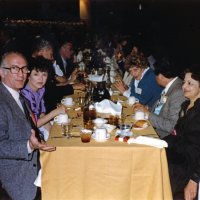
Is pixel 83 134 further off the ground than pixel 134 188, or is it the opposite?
pixel 83 134

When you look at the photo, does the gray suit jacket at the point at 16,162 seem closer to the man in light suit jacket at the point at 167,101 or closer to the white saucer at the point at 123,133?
the white saucer at the point at 123,133

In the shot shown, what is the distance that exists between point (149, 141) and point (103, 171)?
356 millimetres

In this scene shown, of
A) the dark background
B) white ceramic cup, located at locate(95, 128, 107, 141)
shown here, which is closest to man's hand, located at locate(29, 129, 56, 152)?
white ceramic cup, located at locate(95, 128, 107, 141)

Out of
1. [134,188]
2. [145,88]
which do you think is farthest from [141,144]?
[145,88]

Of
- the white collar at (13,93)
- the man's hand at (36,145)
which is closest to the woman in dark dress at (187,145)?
the man's hand at (36,145)

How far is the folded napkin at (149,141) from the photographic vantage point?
1.92 m

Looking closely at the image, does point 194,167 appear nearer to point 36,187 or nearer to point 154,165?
point 154,165

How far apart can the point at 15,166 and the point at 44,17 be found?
1528 cm

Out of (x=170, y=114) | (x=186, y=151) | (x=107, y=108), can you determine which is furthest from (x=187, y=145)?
(x=107, y=108)

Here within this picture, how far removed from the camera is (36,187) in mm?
2045

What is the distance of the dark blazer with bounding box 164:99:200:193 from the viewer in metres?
2.13

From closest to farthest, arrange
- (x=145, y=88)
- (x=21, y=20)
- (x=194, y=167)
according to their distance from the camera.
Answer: (x=194, y=167) → (x=145, y=88) → (x=21, y=20)

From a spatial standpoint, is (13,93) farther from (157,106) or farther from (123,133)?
(157,106)

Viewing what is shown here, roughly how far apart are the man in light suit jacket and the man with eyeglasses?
111 cm
